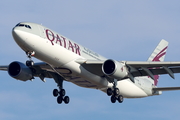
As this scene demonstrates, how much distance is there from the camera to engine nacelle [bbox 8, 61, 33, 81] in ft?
150

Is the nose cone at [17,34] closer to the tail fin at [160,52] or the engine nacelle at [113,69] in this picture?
the engine nacelle at [113,69]

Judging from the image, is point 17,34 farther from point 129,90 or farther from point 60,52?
point 129,90

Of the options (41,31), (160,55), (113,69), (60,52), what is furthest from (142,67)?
(160,55)

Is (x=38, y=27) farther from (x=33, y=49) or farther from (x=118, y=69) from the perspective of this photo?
(x=118, y=69)

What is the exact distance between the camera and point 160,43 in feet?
188

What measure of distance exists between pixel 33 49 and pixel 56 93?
944 centimetres

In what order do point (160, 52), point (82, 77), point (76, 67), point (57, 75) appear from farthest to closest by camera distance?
point (160, 52) → point (57, 75) → point (82, 77) → point (76, 67)

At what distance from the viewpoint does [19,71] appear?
4578 cm

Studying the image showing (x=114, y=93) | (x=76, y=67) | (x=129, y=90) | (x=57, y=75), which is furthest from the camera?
(x=129, y=90)

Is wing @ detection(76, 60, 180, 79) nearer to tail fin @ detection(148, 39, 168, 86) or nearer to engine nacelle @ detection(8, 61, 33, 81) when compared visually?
engine nacelle @ detection(8, 61, 33, 81)

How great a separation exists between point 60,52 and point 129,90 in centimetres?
1056

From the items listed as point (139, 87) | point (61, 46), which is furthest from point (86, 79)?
point (139, 87)

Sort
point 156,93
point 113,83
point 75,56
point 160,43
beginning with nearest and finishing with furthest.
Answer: point 75,56, point 113,83, point 156,93, point 160,43

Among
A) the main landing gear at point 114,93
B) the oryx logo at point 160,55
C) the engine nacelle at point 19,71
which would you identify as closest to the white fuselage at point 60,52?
the main landing gear at point 114,93
